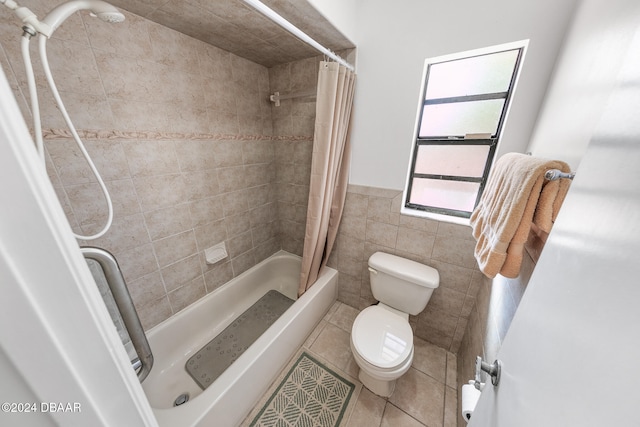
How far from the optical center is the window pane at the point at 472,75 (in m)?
1.12

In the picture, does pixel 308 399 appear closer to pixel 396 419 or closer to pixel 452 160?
pixel 396 419

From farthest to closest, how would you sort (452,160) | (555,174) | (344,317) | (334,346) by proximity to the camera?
(344,317), (334,346), (452,160), (555,174)

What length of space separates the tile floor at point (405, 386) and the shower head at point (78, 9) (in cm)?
197

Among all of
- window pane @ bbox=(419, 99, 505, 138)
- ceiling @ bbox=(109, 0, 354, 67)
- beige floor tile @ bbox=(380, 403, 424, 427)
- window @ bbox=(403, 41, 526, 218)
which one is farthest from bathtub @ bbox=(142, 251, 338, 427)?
ceiling @ bbox=(109, 0, 354, 67)

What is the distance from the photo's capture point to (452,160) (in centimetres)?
136

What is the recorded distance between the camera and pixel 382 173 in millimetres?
1473

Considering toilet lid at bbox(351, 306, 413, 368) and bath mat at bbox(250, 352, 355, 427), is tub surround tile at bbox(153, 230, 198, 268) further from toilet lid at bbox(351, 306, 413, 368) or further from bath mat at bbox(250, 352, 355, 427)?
toilet lid at bbox(351, 306, 413, 368)

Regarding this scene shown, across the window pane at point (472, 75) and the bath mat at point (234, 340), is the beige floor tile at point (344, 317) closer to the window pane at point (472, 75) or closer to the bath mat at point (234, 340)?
the bath mat at point (234, 340)

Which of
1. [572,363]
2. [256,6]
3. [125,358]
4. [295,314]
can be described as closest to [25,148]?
[125,358]

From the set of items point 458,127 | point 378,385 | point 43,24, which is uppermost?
point 43,24

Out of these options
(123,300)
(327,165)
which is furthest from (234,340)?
(327,165)

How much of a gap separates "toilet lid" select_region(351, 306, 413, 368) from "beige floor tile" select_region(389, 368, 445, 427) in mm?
375

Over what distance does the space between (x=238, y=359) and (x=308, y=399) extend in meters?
0.50

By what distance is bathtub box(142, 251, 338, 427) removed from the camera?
3.33 feet
